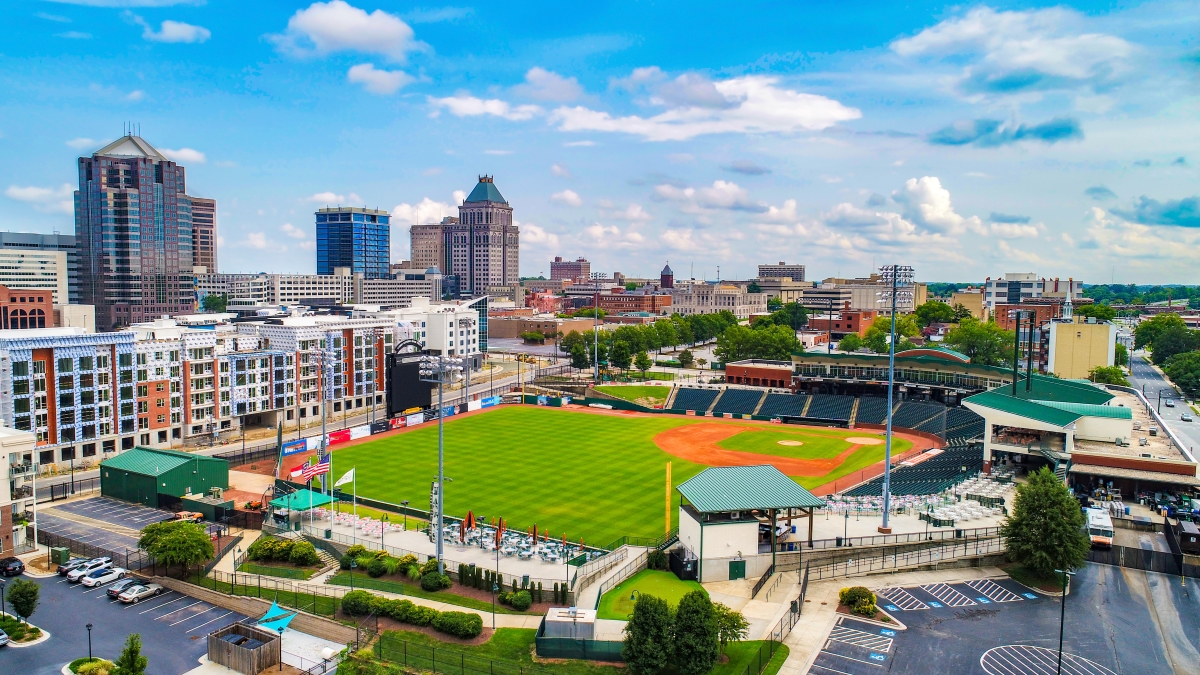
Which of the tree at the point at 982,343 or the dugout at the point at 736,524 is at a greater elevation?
the tree at the point at 982,343

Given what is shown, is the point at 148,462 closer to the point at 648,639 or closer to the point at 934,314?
the point at 648,639

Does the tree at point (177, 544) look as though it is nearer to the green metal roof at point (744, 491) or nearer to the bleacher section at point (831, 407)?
the green metal roof at point (744, 491)

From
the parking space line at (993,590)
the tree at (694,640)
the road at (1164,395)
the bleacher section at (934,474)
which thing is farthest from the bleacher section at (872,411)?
the tree at (694,640)

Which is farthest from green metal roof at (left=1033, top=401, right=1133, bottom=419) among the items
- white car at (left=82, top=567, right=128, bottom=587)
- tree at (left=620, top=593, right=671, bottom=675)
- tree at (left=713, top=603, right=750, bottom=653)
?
white car at (left=82, top=567, right=128, bottom=587)

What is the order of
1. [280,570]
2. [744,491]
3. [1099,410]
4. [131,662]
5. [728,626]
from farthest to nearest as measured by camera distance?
[1099,410], [280,570], [744,491], [728,626], [131,662]

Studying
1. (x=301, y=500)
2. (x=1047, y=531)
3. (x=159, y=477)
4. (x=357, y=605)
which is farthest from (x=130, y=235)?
(x=1047, y=531)

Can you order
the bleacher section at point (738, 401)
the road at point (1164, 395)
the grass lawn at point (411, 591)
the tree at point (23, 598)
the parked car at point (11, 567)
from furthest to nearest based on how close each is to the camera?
the bleacher section at point (738, 401) < the road at point (1164, 395) < the parked car at point (11, 567) < the grass lawn at point (411, 591) < the tree at point (23, 598)

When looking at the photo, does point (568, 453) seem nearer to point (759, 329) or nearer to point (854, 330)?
point (759, 329)
